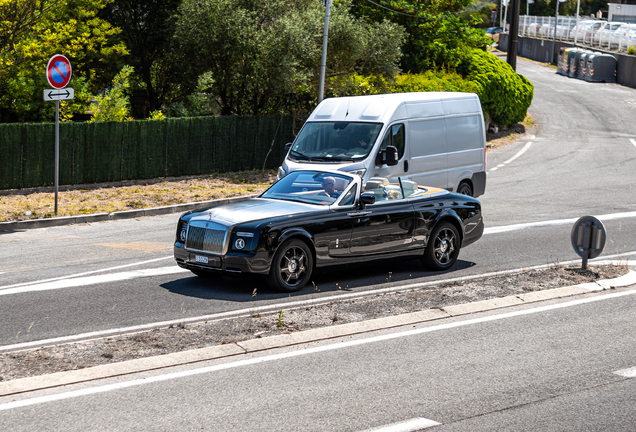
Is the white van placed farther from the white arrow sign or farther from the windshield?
the white arrow sign

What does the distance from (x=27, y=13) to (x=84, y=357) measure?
17996 millimetres

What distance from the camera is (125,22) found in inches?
1107

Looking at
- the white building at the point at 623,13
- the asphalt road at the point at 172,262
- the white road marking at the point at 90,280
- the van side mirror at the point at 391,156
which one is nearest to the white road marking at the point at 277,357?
the asphalt road at the point at 172,262

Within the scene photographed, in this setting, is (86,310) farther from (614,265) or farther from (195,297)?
(614,265)

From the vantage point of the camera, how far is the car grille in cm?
950

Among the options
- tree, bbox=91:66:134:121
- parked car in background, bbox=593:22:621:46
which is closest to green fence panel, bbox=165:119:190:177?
tree, bbox=91:66:134:121

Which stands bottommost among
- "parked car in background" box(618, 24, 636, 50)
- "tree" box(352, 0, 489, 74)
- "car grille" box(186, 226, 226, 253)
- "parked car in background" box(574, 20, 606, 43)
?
"car grille" box(186, 226, 226, 253)

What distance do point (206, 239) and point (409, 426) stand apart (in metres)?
4.72

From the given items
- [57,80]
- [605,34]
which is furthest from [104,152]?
[605,34]

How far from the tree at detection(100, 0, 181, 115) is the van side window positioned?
548 inches

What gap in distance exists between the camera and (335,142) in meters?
15.0

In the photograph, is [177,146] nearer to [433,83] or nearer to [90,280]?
[433,83]

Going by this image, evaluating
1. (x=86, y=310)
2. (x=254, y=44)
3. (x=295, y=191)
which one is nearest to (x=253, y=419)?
(x=86, y=310)

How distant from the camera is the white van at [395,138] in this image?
48.3 feet
